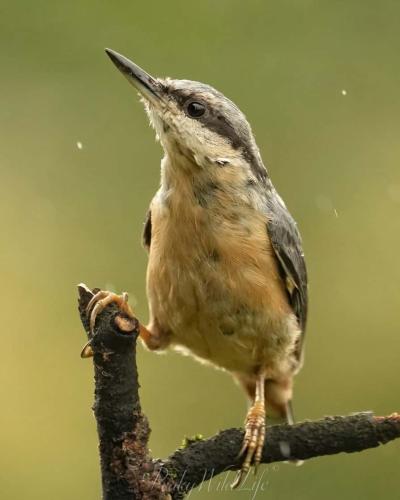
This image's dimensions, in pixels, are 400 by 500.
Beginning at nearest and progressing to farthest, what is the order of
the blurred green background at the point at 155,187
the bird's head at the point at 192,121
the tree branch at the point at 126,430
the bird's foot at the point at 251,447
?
1. the tree branch at the point at 126,430
2. the bird's foot at the point at 251,447
3. the bird's head at the point at 192,121
4. the blurred green background at the point at 155,187

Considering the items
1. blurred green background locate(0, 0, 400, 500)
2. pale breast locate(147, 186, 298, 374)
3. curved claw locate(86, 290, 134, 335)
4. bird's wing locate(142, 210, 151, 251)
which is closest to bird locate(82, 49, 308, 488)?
pale breast locate(147, 186, 298, 374)

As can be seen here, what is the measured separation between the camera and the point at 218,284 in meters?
4.31

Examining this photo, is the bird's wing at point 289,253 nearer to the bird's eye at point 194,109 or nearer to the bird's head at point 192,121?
the bird's head at point 192,121

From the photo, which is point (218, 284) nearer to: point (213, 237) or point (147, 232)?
point (213, 237)

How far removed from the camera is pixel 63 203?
7125 mm

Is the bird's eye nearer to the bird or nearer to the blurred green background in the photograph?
the bird

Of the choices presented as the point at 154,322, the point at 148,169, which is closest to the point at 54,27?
the point at 148,169

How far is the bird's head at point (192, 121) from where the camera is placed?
4312 mm

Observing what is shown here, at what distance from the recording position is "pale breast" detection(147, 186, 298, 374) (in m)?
4.32

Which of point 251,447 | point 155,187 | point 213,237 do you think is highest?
point 155,187

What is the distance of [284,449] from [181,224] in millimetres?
1210

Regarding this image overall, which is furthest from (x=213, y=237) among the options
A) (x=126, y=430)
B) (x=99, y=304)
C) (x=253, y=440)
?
(x=126, y=430)

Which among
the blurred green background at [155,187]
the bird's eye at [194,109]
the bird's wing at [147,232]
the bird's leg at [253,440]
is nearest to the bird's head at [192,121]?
the bird's eye at [194,109]

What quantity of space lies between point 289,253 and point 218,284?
1.66ft
